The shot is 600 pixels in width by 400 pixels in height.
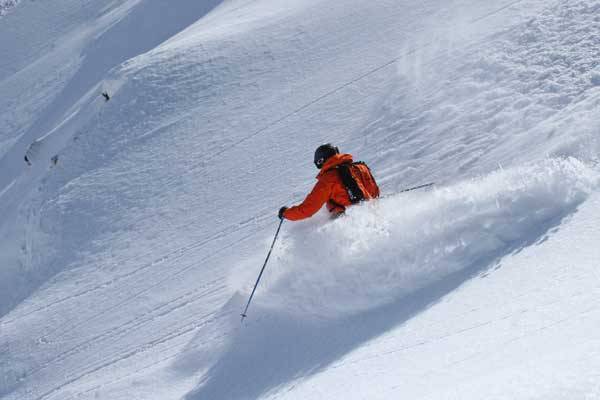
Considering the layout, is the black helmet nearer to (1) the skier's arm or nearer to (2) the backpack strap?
(2) the backpack strap

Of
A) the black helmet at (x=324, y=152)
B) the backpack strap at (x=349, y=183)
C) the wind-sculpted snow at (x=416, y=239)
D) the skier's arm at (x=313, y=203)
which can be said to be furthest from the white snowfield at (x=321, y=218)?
the black helmet at (x=324, y=152)

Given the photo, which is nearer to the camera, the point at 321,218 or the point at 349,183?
the point at 349,183

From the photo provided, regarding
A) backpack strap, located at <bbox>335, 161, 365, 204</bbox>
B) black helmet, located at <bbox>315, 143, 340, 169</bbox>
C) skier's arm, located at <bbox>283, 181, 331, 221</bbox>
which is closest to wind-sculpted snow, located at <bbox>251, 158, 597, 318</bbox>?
backpack strap, located at <bbox>335, 161, 365, 204</bbox>

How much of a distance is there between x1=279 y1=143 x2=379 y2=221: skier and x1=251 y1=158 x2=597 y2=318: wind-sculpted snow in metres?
0.18

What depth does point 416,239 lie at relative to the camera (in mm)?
6172

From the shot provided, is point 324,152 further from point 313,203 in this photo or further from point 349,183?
point 313,203

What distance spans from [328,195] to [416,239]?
48.1 inches

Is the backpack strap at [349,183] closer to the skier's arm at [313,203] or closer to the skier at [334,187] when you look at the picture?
the skier at [334,187]

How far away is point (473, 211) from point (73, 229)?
6.99m

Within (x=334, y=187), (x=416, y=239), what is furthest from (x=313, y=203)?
(x=416, y=239)

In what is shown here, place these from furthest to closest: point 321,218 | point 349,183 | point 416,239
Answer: point 321,218 → point 349,183 → point 416,239

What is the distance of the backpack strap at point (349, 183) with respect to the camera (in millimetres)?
6750

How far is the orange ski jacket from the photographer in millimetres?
6754

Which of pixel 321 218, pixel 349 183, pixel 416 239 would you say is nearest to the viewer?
pixel 416 239
